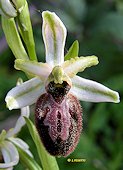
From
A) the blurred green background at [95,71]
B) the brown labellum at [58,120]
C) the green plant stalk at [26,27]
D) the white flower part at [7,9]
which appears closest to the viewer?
the brown labellum at [58,120]

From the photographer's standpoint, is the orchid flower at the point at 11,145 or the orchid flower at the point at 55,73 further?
the orchid flower at the point at 11,145

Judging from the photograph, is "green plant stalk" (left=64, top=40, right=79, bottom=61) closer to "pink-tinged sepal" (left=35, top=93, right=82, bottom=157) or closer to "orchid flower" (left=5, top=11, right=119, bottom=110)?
"orchid flower" (left=5, top=11, right=119, bottom=110)

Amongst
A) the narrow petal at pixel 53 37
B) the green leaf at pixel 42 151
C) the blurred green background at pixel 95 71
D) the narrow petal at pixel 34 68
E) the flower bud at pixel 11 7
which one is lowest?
the blurred green background at pixel 95 71

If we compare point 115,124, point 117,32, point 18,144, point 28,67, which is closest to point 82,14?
point 117,32

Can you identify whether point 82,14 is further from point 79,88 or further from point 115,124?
point 79,88

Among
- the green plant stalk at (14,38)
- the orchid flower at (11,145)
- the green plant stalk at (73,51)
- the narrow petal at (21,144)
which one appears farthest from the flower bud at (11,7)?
the narrow petal at (21,144)

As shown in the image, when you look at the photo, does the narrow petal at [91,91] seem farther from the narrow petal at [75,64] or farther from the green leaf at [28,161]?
the green leaf at [28,161]

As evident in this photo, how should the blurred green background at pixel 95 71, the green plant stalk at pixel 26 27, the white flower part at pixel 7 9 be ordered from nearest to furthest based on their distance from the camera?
1. the white flower part at pixel 7 9
2. the green plant stalk at pixel 26 27
3. the blurred green background at pixel 95 71
